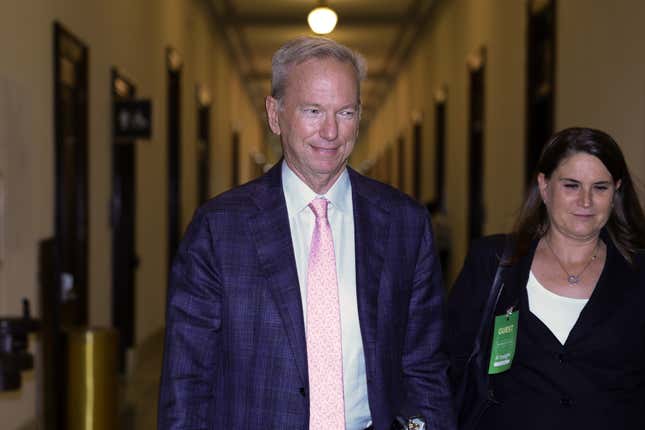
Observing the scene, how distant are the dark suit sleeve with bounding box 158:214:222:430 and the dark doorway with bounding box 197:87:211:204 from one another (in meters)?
10.0

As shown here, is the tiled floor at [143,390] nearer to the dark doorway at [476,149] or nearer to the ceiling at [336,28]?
the dark doorway at [476,149]

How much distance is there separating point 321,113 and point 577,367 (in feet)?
3.57

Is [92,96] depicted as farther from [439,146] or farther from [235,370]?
[439,146]

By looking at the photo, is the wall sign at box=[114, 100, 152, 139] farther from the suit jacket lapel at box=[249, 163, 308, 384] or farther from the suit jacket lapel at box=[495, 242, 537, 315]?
the suit jacket lapel at box=[249, 163, 308, 384]

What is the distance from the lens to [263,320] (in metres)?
1.98

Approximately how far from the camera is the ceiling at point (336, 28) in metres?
12.2

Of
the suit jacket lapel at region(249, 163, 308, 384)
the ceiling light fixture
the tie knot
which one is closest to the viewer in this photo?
the suit jacket lapel at region(249, 163, 308, 384)

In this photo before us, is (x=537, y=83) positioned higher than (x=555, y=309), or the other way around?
(x=537, y=83)

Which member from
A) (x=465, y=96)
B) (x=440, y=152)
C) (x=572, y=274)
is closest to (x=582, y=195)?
→ (x=572, y=274)

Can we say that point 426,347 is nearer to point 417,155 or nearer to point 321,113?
point 321,113

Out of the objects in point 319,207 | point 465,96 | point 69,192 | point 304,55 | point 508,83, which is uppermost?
point 465,96

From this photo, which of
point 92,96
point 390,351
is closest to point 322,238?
point 390,351

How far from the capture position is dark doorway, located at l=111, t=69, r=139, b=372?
6.95 m

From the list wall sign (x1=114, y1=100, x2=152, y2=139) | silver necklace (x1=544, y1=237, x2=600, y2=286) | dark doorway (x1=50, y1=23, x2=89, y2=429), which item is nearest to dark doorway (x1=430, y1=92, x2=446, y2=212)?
wall sign (x1=114, y1=100, x2=152, y2=139)
